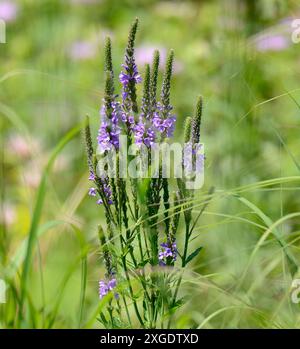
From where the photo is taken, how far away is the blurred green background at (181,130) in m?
1.53

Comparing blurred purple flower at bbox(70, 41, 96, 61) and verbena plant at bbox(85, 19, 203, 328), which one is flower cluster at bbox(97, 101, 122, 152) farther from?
blurred purple flower at bbox(70, 41, 96, 61)

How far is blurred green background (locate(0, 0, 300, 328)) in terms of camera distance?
1532 millimetres

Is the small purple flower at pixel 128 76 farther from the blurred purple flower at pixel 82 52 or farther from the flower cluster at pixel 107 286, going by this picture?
the blurred purple flower at pixel 82 52

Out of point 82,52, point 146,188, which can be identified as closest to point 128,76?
point 146,188

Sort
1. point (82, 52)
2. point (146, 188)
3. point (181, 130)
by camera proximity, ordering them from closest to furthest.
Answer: point (146, 188) < point (181, 130) < point (82, 52)

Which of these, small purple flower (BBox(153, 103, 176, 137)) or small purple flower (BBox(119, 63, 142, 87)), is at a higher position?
small purple flower (BBox(119, 63, 142, 87))

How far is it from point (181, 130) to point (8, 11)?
35.4 inches

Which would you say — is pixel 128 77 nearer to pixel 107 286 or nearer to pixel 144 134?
pixel 144 134

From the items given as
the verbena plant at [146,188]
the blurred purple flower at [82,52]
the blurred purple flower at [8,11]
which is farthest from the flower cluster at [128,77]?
the blurred purple flower at [8,11]

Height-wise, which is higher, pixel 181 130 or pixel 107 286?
pixel 181 130

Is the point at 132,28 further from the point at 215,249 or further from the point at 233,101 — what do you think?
the point at 215,249

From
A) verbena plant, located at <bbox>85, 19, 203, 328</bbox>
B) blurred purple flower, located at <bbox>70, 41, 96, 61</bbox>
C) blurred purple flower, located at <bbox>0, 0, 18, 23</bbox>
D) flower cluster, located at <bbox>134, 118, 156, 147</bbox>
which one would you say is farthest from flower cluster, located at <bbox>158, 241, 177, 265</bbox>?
blurred purple flower, located at <bbox>0, 0, 18, 23</bbox>

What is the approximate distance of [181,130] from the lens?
260 centimetres
